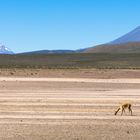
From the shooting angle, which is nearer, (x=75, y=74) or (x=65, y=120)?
(x=65, y=120)

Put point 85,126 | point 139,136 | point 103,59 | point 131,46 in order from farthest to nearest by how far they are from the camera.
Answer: point 131,46 < point 103,59 < point 85,126 < point 139,136

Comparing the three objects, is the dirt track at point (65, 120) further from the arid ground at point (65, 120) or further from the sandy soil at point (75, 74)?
the sandy soil at point (75, 74)

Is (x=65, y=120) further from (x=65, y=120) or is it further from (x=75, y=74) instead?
(x=75, y=74)

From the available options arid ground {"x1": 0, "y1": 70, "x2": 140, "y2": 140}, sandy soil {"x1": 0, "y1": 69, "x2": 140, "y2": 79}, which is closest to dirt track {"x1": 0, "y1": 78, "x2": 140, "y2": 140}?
arid ground {"x1": 0, "y1": 70, "x2": 140, "y2": 140}

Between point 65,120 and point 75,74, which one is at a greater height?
point 75,74

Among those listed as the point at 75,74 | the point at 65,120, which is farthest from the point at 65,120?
the point at 75,74

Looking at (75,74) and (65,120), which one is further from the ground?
(75,74)

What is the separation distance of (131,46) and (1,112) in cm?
14603

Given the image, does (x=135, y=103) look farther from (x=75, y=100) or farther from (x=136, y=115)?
(x=136, y=115)

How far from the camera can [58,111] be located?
69.7ft

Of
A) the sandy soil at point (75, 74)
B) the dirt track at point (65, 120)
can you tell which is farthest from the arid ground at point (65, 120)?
the sandy soil at point (75, 74)

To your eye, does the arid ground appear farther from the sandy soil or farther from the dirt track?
the sandy soil

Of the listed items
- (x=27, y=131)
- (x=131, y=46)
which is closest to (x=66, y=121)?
(x=27, y=131)

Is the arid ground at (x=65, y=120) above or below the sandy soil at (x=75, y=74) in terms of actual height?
below
